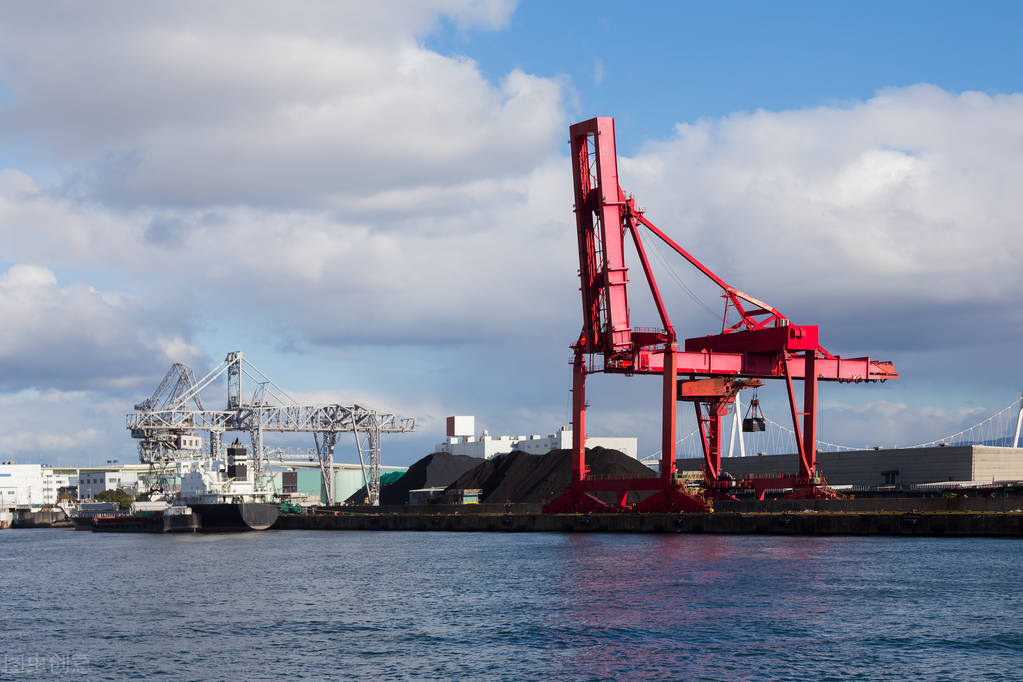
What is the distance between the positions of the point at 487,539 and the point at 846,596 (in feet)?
136

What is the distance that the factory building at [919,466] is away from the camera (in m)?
91.9

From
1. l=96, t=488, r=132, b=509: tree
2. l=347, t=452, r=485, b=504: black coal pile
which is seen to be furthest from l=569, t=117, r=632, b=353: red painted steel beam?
l=96, t=488, r=132, b=509: tree

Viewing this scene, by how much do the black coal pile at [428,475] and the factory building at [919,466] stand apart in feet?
150

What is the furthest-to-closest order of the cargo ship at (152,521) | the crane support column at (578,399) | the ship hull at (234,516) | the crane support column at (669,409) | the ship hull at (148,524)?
the cargo ship at (152,521), the ship hull at (148,524), the ship hull at (234,516), the crane support column at (578,399), the crane support column at (669,409)

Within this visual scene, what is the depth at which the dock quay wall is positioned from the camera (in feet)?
205

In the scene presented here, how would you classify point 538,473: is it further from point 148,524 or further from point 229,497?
point 148,524

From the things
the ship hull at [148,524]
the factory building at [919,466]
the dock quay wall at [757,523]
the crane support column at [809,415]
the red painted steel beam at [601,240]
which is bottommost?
the ship hull at [148,524]

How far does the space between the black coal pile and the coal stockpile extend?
19758 millimetres

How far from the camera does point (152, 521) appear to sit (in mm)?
106938

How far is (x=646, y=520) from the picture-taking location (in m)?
75.8

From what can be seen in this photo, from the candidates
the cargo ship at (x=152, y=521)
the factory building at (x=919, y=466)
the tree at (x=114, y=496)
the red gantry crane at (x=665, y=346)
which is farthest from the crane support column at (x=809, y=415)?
the tree at (x=114, y=496)

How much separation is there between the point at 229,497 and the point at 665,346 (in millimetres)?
48520

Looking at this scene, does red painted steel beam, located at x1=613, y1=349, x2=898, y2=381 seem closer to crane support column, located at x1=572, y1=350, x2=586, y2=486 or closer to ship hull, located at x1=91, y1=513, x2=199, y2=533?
crane support column, located at x1=572, y1=350, x2=586, y2=486

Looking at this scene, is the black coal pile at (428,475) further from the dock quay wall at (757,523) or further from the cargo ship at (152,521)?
the dock quay wall at (757,523)
